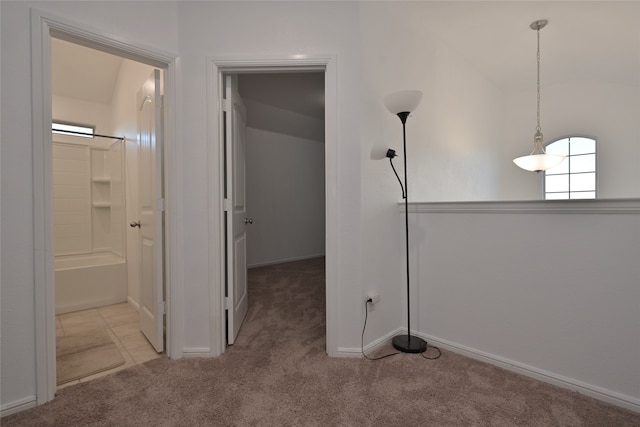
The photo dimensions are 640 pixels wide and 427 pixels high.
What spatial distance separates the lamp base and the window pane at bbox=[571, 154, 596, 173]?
14.7ft

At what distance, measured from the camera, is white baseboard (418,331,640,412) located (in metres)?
1.50

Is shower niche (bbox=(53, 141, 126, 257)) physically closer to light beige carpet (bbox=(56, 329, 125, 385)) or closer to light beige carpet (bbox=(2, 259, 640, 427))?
light beige carpet (bbox=(56, 329, 125, 385))

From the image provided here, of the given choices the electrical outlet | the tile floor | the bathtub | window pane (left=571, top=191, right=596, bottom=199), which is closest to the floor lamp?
the electrical outlet

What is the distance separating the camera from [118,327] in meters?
2.62

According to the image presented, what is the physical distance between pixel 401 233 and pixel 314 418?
4.67 ft

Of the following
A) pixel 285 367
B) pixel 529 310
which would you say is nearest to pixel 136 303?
pixel 285 367

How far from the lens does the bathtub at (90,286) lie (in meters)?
2.94

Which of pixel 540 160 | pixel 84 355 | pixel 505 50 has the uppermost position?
pixel 505 50

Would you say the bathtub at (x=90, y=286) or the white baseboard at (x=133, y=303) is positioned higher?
the bathtub at (x=90, y=286)

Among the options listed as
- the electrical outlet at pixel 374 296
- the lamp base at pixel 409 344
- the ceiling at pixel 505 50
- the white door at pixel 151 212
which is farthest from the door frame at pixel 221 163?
the ceiling at pixel 505 50

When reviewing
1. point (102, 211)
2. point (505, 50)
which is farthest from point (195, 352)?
point (505, 50)

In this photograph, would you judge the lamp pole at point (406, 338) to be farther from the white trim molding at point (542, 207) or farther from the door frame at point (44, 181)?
the door frame at point (44, 181)

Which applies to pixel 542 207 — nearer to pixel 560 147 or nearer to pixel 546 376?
pixel 546 376

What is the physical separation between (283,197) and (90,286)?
3.05m
